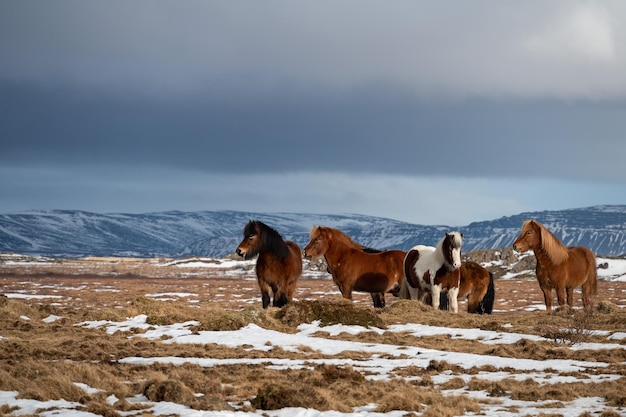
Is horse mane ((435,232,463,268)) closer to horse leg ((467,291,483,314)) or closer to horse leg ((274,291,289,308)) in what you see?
horse leg ((467,291,483,314))

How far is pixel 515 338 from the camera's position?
1939 cm

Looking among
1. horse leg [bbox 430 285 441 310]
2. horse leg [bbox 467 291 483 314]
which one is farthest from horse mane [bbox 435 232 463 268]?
horse leg [bbox 467 291 483 314]

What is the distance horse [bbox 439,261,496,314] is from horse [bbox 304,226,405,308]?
193cm

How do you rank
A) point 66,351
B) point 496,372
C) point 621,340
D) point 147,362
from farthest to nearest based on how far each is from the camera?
point 621,340
point 66,351
point 147,362
point 496,372

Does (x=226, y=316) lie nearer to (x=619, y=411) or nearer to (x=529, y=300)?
(x=619, y=411)

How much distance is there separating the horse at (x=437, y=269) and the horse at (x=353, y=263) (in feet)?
2.27

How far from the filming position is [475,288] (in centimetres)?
2520

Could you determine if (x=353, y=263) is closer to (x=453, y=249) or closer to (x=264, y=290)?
(x=264, y=290)

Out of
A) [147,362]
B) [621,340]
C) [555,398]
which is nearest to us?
[555,398]

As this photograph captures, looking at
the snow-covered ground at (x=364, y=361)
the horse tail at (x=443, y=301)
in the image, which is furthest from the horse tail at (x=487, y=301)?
the snow-covered ground at (x=364, y=361)

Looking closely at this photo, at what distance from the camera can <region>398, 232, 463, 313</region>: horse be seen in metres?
22.1

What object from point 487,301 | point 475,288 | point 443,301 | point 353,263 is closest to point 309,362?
point 353,263

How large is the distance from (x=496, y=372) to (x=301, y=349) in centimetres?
510

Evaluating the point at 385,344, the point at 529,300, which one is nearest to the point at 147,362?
the point at 385,344
